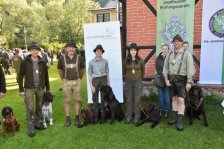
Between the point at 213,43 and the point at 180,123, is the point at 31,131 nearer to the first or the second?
the point at 180,123

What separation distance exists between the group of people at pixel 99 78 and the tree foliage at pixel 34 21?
31385 millimetres

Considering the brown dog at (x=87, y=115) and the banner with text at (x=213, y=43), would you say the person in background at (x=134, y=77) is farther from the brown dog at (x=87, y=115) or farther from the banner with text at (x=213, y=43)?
the banner with text at (x=213, y=43)

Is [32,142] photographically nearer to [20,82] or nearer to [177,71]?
[20,82]

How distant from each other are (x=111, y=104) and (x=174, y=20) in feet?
10.2

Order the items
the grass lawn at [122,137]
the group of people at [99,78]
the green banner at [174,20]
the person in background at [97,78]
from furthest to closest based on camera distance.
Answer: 1. the green banner at [174,20]
2. the person in background at [97,78]
3. the group of people at [99,78]
4. the grass lawn at [122,137]

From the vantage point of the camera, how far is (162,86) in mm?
7020

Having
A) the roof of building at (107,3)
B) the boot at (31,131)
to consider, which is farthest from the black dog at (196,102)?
the roof of building at (107,3)

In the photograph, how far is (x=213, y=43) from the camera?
7.77m

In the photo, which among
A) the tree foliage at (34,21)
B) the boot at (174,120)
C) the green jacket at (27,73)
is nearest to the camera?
the green jacket at (27,73)

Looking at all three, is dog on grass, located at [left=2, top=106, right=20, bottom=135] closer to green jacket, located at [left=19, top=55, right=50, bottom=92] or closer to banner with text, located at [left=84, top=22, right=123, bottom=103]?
green jacket, located at [left=19, top=55, right=50, bottom=92]

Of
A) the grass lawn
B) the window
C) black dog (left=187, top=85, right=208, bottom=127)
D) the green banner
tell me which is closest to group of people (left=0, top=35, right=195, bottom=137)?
the grass lawn

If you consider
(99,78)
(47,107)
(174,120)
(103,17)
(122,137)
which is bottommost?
(122,137)

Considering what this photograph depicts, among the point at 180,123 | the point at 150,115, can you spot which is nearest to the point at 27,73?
the point at 150,115

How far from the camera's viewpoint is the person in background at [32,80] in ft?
20.2
